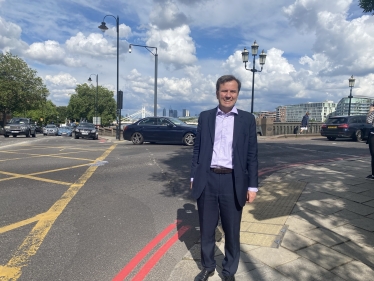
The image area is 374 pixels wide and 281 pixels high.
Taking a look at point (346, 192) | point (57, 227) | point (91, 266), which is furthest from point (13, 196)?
point (346, 192)

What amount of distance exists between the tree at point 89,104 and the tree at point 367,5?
8259 centimetres

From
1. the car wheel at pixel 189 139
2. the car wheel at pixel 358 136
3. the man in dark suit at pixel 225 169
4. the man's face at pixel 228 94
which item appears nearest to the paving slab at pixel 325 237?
the man in dark suit at pixel 225 169

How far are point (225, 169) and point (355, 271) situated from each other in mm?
1634

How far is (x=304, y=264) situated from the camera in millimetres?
3131

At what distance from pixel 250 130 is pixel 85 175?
5.78m

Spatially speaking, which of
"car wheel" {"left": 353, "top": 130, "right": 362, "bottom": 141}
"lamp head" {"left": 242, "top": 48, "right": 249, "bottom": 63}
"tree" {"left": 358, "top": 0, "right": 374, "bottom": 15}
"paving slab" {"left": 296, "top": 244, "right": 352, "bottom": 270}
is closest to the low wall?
"lamp head" {"left": 242, "top": 48, "right": 249, "bottom": 63}

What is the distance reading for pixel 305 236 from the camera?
381 cm

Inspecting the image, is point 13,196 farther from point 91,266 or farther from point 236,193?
point 236,193

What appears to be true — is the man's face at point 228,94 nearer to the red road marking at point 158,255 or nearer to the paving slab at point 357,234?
the red road marking at point 158,255

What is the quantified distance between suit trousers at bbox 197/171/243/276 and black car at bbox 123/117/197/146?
1156 cm

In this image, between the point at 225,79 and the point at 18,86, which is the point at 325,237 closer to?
the point at 225,79

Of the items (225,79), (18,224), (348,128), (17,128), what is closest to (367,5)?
(225,79)

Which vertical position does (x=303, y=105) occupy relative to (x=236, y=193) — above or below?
above

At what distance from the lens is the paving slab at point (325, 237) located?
3639 mm
